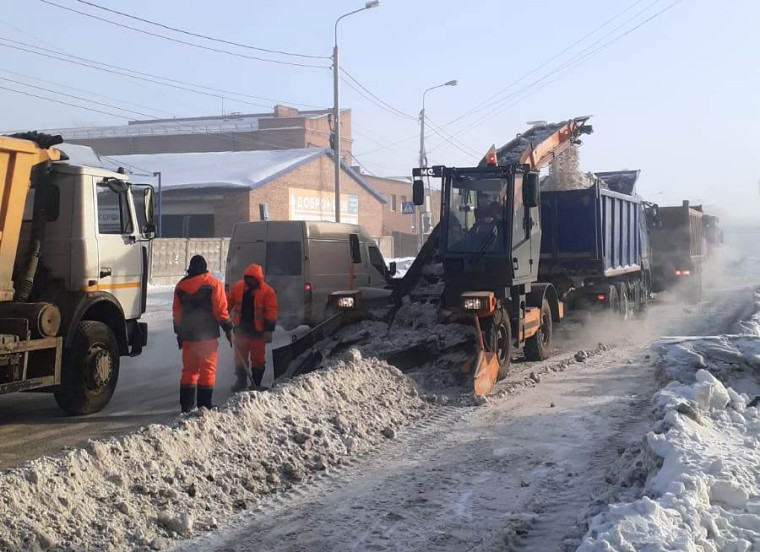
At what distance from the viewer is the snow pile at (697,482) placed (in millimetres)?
4090

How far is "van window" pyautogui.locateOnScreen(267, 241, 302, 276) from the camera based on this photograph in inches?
540

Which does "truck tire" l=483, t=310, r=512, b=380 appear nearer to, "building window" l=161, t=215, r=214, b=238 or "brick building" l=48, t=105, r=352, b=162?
"building window" l=161, t=215, r=214, b=238

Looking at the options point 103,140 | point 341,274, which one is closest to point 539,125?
point 341,274

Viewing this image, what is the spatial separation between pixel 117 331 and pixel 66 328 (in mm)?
1029

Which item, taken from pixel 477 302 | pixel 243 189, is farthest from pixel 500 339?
pixel 243 189

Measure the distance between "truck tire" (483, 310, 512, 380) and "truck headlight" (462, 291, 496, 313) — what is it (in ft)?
1.12

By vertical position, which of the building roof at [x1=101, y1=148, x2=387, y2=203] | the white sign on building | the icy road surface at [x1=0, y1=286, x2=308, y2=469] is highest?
the building roof at [x1=101, y1=148, x2=387, y2=203]

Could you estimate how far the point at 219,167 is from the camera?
4306 cm

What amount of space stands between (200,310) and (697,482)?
17.9ft

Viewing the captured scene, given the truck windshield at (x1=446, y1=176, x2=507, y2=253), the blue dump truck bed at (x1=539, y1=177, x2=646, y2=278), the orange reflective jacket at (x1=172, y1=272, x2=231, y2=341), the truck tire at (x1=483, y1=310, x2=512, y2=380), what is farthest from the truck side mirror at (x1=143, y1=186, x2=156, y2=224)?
the blue dump truck bed at (x1=539, y1=177, x2=646, y2=278)

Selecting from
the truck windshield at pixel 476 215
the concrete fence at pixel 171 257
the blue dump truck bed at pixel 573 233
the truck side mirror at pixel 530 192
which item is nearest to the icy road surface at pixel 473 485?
the truck windshield at pixel 476 215

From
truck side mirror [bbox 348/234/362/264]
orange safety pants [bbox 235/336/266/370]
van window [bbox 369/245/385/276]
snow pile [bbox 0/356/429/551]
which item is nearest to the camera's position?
snow pile [bbox 0/356/429/551]

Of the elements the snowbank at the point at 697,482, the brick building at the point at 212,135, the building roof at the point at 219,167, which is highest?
the brick building at the point at 212,135

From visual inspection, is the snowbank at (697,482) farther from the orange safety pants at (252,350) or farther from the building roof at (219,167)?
the building roof at (219,167)
